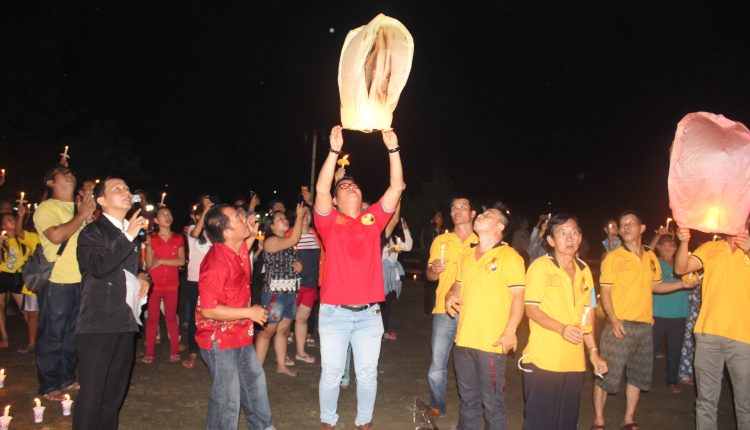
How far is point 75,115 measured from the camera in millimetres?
31578

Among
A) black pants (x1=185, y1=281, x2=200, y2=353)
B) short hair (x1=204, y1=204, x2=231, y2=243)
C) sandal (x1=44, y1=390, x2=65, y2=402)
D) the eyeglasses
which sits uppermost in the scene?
the eyeglasses

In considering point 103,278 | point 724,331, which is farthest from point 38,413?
point 724,331

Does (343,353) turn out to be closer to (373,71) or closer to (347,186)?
(347,186)

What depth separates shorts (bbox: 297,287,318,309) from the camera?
26.5ft

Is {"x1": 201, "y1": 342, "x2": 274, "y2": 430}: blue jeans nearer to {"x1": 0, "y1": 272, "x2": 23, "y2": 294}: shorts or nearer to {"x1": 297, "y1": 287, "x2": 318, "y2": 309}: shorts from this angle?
{"x1": 297, "y1": 287, "x2": 318, "y2": 309}: shorts

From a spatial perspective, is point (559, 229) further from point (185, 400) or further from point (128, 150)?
point (128, 150)

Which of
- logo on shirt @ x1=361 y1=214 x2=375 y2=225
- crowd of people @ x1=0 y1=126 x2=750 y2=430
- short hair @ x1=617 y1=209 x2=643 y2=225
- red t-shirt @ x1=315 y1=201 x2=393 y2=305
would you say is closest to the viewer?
crowd of people @ x1=0 y1=126 x2=750 y2=430

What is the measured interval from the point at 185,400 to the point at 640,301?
534cm

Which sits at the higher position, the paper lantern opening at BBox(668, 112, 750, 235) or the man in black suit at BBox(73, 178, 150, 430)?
the paper lantern opening at BBox(668, 112, 750, 235)

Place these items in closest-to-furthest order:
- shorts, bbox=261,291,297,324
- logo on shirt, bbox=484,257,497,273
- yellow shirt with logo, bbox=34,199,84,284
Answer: logo on shirt, bbox=484,257,497,273 → yellow shirt with logo, bbox=34,199,84,284 → shorts, bbox=261,291,297,324

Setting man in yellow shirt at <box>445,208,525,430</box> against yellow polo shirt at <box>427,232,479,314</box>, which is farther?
yellow polo shirt at <box>427,232,479,314</box>

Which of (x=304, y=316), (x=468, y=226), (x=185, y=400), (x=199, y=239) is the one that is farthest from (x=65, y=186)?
(x=468, y=226)

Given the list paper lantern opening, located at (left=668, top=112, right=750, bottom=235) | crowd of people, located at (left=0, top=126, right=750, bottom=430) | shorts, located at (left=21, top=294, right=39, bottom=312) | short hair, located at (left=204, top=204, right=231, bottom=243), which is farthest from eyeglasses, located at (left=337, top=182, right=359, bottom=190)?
shorts, located at (left=21, top=294, right=39, bottom=312)

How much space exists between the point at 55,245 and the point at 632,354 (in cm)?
651
